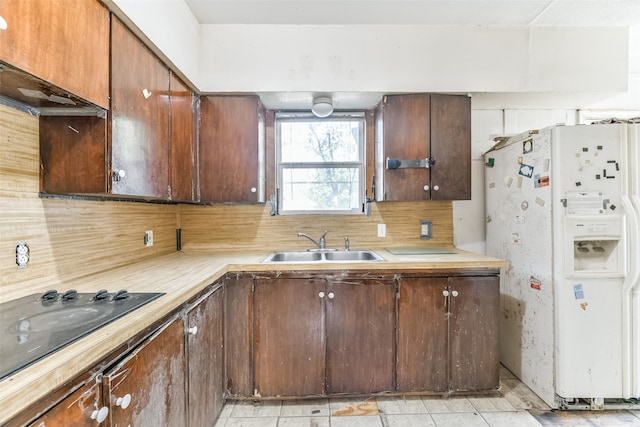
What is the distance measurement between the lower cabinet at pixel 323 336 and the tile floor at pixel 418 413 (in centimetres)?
10

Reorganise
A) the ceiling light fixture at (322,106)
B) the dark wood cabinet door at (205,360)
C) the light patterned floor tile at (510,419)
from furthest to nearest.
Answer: the ceiling light fixture at (322,106)
the light patterned floor tile at (510,419)
the dark wood cabinet door at (205,360)

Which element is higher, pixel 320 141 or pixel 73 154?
pixel 320 141

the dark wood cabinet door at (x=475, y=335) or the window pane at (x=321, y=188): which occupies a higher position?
the window pane at (x=321, y=188)

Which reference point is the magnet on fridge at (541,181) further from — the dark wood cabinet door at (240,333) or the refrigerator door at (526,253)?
the dark wood cabinet door at (240,333)

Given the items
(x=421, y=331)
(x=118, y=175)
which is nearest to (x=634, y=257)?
(x=421, y=331)

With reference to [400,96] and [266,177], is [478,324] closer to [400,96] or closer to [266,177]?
[400,96]

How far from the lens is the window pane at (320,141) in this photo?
269 cm

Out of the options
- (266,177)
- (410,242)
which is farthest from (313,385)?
(266,177)

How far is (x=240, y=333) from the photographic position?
194cm

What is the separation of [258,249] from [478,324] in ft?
5.91

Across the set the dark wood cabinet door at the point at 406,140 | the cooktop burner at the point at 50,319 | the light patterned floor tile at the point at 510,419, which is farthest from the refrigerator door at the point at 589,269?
the cooktop burner at the point at 50,319

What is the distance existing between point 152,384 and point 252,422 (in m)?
1.01

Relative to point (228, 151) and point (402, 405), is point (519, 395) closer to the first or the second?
point (402, 405)

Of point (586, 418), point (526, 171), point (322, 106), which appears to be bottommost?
point (586, 418)
